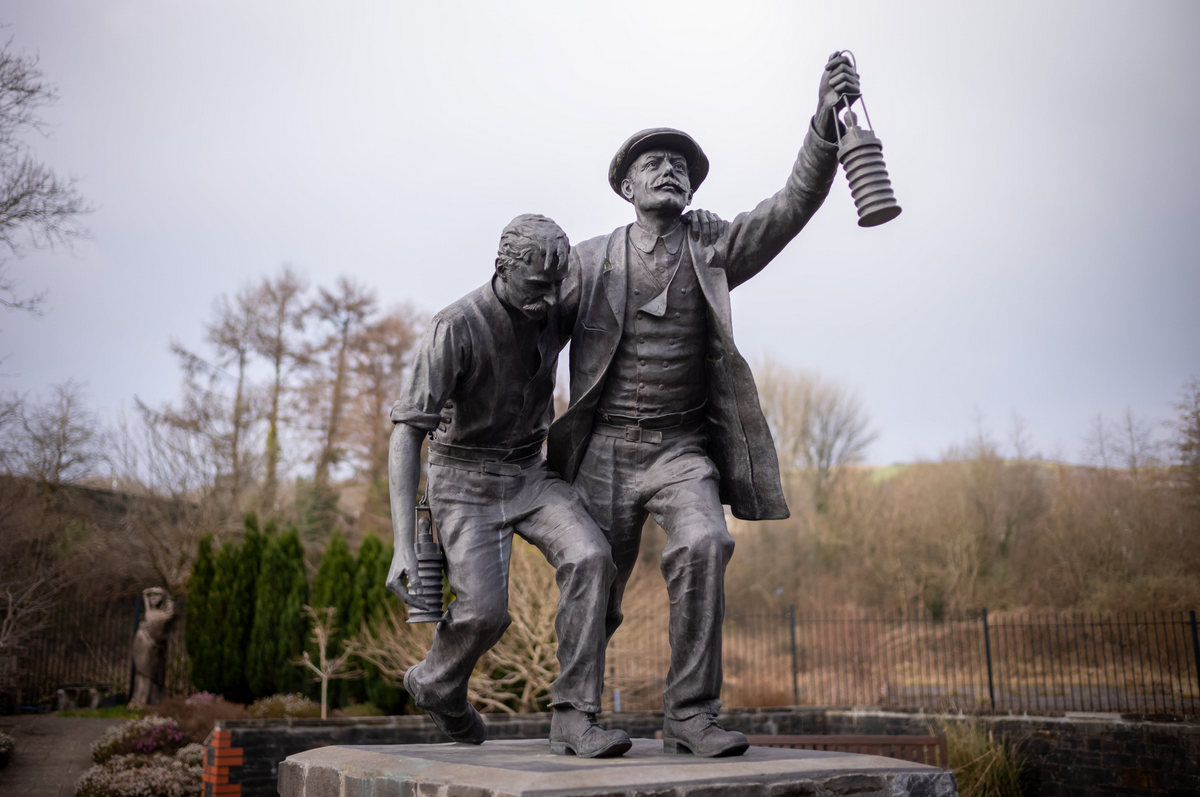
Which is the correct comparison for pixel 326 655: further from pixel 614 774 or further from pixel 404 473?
pixel 614 774

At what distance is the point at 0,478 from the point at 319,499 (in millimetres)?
7462

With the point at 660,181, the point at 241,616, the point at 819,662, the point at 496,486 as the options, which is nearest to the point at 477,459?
the point at 496,486

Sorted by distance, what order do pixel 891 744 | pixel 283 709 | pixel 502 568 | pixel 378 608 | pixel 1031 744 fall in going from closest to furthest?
pixel 502 568, pixel 891 744, pixel 1031 744, pixel 283 709, pixel 378 608

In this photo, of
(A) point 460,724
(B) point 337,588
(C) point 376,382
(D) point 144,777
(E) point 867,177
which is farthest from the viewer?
(C) point 376,382

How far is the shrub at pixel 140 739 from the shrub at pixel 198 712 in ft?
0.76

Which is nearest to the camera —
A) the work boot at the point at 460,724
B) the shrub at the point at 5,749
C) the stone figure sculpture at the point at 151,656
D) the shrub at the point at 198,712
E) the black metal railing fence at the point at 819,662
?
the work boot at the point at 460,724

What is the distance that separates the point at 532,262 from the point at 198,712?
13.4 m

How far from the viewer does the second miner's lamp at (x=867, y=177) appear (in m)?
3.34

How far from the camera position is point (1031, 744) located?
12.0m

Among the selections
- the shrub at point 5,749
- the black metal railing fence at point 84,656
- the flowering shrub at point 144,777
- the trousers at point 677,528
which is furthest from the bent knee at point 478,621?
the black metal railing fence at point 84,656

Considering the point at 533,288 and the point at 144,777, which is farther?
the point at 144,777

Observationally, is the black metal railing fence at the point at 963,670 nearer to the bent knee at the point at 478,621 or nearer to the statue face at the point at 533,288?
the bent knee at the point at 478,621

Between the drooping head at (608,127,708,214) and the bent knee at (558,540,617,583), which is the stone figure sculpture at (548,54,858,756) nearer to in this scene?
the drooping head at (608,127,708,214)

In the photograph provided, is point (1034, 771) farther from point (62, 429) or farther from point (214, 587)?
point (62, 429)
